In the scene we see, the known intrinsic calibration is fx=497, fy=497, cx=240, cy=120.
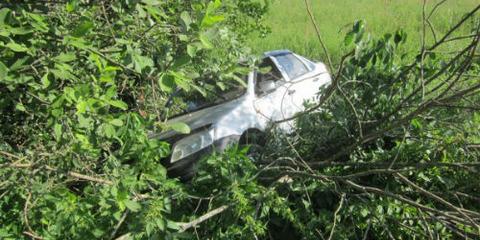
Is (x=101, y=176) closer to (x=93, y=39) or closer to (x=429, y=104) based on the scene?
(x=93, y=39)

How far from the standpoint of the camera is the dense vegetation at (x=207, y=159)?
7.43 feet

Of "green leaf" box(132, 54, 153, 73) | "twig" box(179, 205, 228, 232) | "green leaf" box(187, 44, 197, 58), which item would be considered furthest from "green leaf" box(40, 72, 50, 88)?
Answer: "twig" box(179, 205, 228, 232)

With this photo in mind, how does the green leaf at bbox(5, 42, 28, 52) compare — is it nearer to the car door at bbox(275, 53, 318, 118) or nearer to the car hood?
the car hood

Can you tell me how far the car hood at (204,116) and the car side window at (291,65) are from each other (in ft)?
5.37

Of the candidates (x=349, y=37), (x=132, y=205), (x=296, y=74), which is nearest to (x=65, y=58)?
(x=132, y=205)

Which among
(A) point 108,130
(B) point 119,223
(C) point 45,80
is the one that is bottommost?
(B) point 119,223

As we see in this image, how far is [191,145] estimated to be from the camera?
203 inches

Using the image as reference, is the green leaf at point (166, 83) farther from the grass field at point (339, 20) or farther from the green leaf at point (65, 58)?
the grass field at point (339, 20)

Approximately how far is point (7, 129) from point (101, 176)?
123 cm

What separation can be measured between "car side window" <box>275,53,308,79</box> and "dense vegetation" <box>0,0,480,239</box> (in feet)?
12.6

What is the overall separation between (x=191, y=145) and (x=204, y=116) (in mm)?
568

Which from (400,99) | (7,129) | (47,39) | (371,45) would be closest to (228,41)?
(371,45)

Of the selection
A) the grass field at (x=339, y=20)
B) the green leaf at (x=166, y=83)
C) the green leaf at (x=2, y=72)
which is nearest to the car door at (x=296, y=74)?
the grass field at (x=339, y=20)

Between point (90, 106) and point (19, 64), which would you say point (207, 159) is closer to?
point (90, 106)
